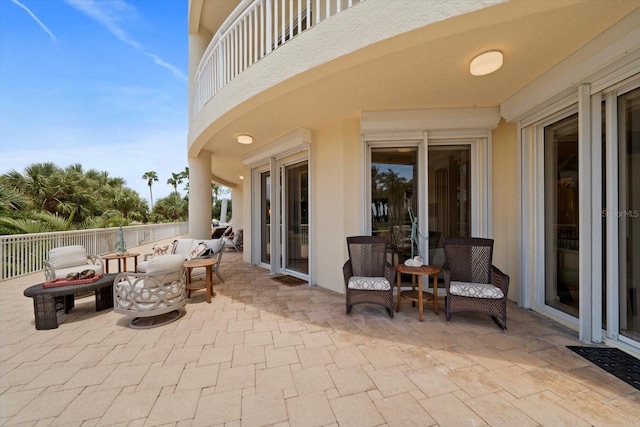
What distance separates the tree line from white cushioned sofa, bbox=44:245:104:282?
3536 millimetres

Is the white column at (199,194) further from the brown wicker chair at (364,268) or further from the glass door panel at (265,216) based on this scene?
the brown wicker chair at (364,268)

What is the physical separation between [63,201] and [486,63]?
14.7 m

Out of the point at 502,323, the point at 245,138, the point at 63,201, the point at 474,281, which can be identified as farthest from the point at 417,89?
the point at 63,201

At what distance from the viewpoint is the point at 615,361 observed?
224cm

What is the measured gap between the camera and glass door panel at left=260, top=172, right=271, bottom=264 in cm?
633

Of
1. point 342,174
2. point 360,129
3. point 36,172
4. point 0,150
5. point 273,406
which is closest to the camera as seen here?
point 273,406

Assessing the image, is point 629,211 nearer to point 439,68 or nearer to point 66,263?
point 439,68

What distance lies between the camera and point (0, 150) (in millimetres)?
17203

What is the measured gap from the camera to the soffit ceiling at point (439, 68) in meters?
2.01

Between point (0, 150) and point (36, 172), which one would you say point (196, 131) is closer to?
point (36, 172)

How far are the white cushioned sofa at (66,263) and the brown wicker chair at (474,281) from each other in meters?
5.07

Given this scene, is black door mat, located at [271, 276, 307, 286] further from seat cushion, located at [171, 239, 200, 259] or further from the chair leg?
the chair leg

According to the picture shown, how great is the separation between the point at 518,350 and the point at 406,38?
124 inches

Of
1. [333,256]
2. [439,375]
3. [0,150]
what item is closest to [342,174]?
[333,256]
